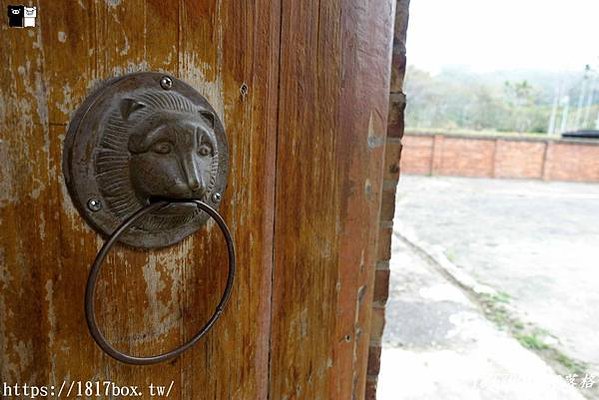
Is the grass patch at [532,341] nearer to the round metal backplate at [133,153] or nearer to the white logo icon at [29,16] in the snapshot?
the round metal backplate at [133,153]

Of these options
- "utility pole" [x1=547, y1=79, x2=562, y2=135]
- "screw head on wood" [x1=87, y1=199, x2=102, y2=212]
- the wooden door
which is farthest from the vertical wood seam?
"utility pole" [x1=547, y1=79, x2=562, y2=135]

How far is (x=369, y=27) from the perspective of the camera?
26.9 inches

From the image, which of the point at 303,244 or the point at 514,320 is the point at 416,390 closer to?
Answer: the point at 514,320

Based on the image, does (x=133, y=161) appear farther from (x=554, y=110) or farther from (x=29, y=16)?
(x=554, y=110)

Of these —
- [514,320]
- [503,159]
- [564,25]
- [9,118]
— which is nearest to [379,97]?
[9,118]

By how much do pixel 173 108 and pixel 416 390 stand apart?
248cm

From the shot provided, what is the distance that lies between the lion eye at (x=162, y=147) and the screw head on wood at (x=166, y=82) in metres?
0.06

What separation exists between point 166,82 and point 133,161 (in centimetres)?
9

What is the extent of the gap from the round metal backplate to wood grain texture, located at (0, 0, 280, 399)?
1 cm

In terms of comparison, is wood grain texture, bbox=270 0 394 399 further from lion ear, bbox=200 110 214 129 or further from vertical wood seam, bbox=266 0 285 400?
lion ear, bbox=200 110 214 129

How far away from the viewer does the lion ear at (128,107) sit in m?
0.42

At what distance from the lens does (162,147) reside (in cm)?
42

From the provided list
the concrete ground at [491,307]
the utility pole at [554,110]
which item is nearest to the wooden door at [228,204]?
the concrete ground at [491,307]

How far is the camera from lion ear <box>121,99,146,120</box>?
16.5 inches
